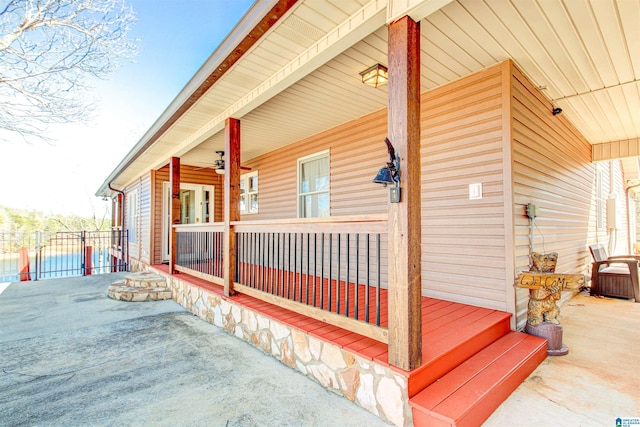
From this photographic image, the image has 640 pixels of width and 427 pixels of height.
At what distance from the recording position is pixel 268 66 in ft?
9.64

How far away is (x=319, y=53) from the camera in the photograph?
8.21 ft

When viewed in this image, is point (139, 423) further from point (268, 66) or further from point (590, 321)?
point (590, 321)

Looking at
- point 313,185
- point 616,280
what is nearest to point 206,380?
point 313,185

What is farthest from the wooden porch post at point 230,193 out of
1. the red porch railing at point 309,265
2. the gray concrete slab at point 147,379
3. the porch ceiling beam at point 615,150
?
the porch ceiling beam at point 615,150

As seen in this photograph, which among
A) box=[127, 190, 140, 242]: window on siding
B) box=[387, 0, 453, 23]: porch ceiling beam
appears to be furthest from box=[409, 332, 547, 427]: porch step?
box=[127, 190, 140, 242]: window on siding

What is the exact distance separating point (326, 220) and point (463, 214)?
1629 millimetres

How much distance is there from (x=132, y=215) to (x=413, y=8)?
10114 mm

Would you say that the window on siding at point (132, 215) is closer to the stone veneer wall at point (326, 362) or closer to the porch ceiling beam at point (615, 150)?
the stone veneer wall at point (326, 362)

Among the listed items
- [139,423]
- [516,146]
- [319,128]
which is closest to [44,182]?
[319,128]

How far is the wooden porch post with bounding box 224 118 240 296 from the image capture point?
12.8 ft

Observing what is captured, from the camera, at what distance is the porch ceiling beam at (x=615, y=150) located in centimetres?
553

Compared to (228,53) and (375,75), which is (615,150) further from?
(228,53)

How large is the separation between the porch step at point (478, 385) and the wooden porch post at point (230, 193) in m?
2.66

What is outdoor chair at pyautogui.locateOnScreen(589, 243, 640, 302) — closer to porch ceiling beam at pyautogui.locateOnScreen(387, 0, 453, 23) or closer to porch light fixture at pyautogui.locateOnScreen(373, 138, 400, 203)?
porch light fixture at pyautogui.locateOnScreen(373, 138, 400, 203)
